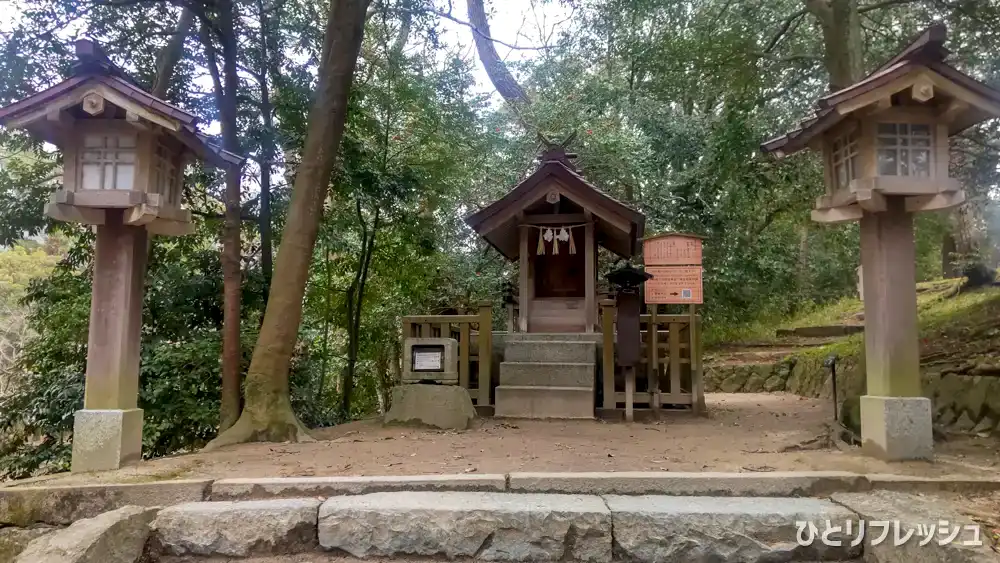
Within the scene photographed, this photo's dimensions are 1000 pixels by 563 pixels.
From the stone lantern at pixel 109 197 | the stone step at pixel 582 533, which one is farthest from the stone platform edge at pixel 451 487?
the stone lantern at pixel 109 197

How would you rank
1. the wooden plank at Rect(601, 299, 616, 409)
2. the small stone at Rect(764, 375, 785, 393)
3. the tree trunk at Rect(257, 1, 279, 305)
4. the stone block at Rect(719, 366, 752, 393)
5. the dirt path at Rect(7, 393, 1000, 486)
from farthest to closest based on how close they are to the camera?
the stone block at Rect(719, 366, 752, 393) < the small stone at Rect(764, 375, 785, 393) < the tree trunk at Rect(257, 1, 279, 305) < the wooden plank at Rect(601, 299, 616, 409) < the dirt path at Rect(7, 393, 1000, 486)

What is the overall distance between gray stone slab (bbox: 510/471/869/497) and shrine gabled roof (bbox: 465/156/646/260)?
5722 mm

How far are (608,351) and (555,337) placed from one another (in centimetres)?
115

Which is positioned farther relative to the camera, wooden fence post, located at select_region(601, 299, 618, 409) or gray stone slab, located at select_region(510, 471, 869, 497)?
wooden fence post, located at select_region(601, 299, 618, 409)

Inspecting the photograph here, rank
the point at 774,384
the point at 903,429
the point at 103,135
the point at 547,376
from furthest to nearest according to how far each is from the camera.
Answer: the point at 774,384, the point at 547,376, the point at 103,135, the point at 903,429

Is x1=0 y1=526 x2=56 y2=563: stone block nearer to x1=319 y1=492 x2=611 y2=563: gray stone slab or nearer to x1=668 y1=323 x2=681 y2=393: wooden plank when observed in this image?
x1=319 y1=492 x2=611 y2=563: gray stone slab

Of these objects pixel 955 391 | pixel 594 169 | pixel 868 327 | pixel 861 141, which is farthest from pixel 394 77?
pixel 955 391

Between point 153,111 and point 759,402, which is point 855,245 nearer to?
point 759,402

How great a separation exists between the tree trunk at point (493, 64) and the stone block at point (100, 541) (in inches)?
648

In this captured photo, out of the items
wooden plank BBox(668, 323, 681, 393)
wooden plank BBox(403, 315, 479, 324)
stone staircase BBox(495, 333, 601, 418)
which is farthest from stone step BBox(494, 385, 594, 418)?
wooden plank BBox(668, 323, 681, 393)

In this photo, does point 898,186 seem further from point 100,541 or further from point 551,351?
point 100,541

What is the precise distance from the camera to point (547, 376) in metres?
9.23

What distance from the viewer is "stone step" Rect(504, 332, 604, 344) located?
9836 millimetres

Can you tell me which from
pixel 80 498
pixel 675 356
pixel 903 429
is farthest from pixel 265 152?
pixel 903 429
